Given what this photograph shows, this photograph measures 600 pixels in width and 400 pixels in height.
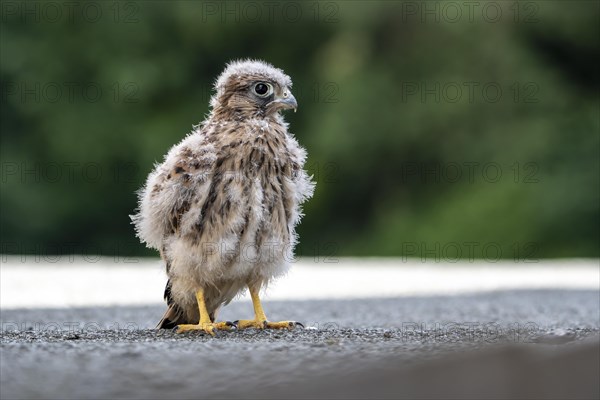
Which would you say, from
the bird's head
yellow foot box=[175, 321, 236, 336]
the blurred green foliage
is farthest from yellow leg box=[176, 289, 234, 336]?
the blurred green foliage

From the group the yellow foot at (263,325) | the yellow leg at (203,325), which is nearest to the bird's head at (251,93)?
the yellow leg at (203,325)

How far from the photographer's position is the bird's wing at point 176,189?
5.32 meters

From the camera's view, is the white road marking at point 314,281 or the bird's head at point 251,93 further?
the white road marking at point 314,281

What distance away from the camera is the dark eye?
18.8 feet

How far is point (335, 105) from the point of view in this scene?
20.3 metres

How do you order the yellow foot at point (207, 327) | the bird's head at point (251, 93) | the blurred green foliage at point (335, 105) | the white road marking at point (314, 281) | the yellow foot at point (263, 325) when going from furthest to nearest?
the blurred green foliage at point (335, 105) < the white road marking at point (314, 281) < the bird's head at point (251, 93) < the yellow foot at point (263, 325) < the yellow foot at point (207, 327)

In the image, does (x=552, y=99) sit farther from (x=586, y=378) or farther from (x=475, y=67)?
(x=586, y=378)

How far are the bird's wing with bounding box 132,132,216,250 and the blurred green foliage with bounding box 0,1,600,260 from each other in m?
13.8

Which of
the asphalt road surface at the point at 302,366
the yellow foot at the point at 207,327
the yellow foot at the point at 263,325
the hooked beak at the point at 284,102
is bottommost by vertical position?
the asphalt road surface at the point at 302,366

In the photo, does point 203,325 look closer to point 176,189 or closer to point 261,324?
point 261,324

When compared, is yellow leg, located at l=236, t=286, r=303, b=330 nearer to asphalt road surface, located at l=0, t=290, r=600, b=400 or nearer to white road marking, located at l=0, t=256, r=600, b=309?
asphalt road surface, located at l=0, t=290, r=600, b=400

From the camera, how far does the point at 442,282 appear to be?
1140 centimetres

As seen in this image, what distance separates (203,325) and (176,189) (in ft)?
2.52

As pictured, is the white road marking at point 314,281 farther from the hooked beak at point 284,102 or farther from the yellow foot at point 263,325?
the hooked beak at point 284,102
